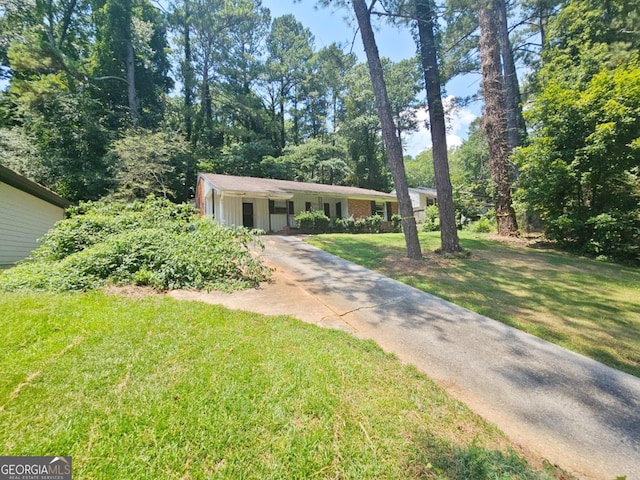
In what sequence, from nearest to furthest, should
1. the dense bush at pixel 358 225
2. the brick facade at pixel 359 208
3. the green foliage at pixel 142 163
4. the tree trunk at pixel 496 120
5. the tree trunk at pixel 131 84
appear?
the tree trunk at pixel 496 120 < the dense bush at pixel 358 225 < the green foliage at pixel 142 163 < the brick facade at pixel 359 208 < the tree trunk at pixel 131 84

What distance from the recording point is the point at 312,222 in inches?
622

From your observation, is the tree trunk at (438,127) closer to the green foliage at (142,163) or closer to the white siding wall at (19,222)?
the white siding wall at (19,222)

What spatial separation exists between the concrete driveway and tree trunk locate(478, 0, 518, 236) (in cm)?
800

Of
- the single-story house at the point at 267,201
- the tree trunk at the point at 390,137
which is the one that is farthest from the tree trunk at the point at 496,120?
the single-story house at the point at 267,201

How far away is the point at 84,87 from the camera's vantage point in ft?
66.7

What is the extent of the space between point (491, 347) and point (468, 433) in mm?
1721

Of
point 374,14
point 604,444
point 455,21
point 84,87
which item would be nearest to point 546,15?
point 455,21

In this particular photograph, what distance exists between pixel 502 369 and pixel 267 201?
577 inches

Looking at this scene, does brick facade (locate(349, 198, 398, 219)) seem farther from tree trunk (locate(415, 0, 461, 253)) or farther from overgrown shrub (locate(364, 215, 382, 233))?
tree trunk (locate(415, 0, 461, 253))

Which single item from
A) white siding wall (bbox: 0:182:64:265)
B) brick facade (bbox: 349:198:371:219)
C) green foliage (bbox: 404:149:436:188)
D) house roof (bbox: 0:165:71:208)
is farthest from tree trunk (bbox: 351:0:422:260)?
green foliage (bbox: 404:149:436:188)

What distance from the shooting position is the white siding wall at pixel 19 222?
26.2 feet

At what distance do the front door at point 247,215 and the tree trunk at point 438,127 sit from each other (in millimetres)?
10625

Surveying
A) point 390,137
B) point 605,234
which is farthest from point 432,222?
point 390,137

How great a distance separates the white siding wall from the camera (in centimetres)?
798
